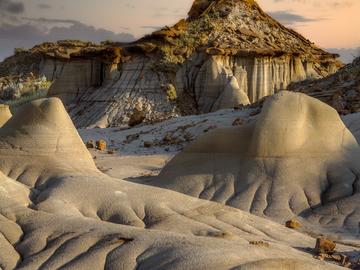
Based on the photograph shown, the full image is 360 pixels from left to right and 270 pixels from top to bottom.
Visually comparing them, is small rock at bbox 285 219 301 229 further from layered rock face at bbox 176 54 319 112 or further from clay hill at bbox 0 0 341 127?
layered rock face at bbox 176 54 319 112

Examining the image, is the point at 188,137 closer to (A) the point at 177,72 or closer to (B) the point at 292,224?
(B) the point at 292,224

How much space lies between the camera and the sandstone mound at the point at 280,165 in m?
11.5

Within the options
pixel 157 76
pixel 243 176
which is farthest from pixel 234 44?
pixel 243 176

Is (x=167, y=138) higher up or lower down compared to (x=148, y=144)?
higher up

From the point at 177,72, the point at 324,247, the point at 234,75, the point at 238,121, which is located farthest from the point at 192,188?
the point at 177,72

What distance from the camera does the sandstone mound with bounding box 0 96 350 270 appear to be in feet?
20.1

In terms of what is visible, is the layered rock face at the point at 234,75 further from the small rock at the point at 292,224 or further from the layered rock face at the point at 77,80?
the small rock at the point at 292,224

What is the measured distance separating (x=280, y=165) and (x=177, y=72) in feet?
103

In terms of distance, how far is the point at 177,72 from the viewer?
141 ft

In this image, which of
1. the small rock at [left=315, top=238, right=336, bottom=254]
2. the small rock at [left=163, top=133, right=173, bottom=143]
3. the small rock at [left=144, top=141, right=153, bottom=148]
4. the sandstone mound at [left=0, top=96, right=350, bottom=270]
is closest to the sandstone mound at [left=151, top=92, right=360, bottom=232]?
the sandstone mound at [left=0, top=96, right=350, bottom=270]

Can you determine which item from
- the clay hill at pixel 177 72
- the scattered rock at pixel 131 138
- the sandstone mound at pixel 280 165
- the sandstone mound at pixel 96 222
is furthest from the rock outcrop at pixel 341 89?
the clay hill at pixel 177 72

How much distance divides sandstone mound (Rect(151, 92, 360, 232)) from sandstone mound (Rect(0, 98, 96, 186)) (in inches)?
92.7

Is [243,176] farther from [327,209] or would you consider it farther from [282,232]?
[282,232]

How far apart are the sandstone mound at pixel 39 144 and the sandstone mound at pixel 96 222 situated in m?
0.02
